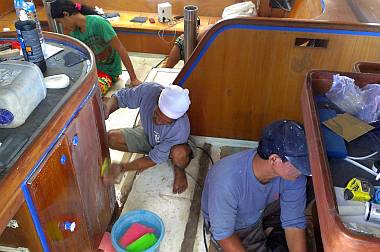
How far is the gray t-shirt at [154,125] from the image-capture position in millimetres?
1922

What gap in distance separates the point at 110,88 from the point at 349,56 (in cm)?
186

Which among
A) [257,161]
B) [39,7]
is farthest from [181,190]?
[39,7]

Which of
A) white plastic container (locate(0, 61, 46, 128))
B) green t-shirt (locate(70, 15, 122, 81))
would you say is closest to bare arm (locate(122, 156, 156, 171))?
white plastic container (locate(0, 61, 46, 128))

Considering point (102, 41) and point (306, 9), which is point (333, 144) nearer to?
point (306, 9)

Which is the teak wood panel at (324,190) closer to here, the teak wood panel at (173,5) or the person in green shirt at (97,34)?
the person in green shirt at (97,34)

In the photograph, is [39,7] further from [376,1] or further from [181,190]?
[376,1]

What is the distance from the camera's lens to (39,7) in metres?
4.04

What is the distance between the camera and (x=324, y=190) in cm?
77

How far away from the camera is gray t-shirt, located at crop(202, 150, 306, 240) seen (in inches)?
54.0

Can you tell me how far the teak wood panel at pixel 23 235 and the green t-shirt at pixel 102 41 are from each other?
6.29ft

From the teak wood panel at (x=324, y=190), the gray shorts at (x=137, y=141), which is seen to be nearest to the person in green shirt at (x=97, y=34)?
the gray shorts at (x=137, y=141)

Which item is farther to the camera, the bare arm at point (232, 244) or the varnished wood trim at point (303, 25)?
the varnished wood trim at point (303, 25)

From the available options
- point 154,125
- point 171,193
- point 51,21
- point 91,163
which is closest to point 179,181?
point 171,193

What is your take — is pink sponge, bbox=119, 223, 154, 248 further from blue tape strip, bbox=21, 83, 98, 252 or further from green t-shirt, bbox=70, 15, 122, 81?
green t-shirt, bbox=70, 15, 122, 81
